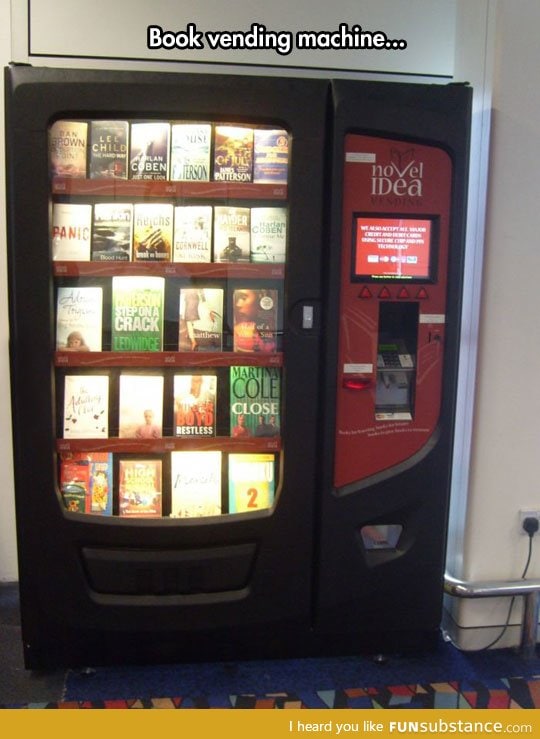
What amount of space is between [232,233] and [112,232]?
15.7 inches

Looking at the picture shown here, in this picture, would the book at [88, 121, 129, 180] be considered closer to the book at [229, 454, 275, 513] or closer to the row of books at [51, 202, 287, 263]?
the row of books at [51, 202, 287, 263]

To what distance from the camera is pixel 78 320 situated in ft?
6.93

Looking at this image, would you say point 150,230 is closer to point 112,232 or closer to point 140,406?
point 112,232

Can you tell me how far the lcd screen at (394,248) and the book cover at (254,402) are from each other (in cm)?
47

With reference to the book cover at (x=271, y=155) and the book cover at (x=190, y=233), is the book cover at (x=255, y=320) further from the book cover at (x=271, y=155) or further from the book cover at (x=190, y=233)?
the book cover at (x=271, y=155)

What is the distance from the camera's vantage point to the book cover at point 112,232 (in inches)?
83.0

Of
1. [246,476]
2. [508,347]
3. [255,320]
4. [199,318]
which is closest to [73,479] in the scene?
[246,476]

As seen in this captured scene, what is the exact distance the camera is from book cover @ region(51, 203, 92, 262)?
2070 millimetres

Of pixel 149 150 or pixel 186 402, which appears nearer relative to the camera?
pixel 149 150

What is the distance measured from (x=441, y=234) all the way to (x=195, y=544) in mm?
1336

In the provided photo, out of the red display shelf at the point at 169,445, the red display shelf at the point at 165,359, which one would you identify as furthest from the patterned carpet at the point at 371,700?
the red display shelf at the point at 165,359

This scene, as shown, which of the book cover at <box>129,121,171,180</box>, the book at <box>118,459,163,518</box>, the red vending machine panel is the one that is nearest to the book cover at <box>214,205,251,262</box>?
the book cover at <box>129,121,171,180</box>

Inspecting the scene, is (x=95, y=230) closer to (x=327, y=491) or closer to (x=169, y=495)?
(x=169, y=495)

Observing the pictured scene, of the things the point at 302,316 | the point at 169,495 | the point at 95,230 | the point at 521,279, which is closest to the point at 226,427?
the point at 169,495
